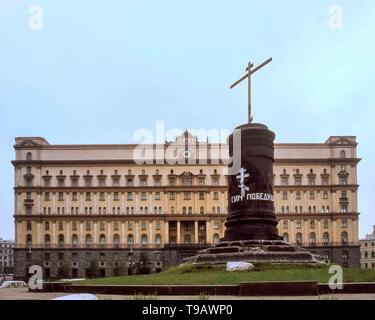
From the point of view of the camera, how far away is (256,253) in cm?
2575

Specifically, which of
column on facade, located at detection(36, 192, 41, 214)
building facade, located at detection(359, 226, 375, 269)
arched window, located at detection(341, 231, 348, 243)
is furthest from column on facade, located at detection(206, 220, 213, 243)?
building facade, located at detection(359, 226, 375, 269)

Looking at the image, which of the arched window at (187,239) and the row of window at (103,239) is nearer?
the arched window at (187,239)

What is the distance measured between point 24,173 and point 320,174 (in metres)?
47.4

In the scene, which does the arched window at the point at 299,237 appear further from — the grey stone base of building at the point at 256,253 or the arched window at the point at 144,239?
the grey stone base of building at the point at 256,253

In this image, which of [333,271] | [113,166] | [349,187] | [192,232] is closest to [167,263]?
[192,232]

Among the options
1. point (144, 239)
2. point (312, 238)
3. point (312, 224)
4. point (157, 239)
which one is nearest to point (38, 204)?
point (144, 239)

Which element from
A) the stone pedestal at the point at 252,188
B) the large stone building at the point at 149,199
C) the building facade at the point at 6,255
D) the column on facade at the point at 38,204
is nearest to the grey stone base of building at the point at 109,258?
the large stone building at the point at 149,199

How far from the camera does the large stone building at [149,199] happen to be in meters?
84.9

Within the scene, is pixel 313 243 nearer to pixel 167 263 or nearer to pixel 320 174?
pixel 320 174

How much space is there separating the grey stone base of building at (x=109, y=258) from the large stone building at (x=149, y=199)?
16cm

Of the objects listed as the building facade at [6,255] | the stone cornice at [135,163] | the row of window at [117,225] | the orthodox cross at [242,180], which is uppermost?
the stone cornice at [135,163]

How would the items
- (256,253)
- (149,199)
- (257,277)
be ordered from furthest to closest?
(149,199), (256,253), (257,277)

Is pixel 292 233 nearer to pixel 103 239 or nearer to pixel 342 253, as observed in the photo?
pixel 342 253

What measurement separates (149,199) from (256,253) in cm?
6162
